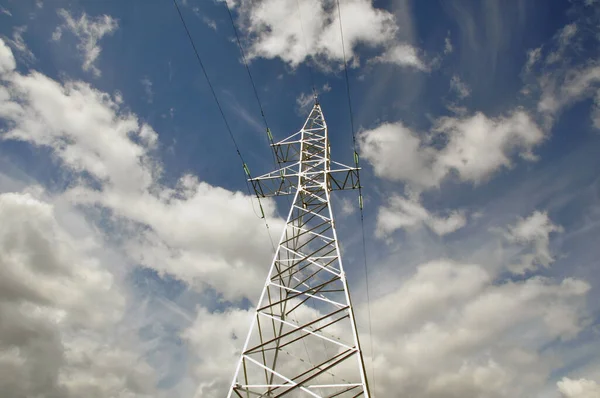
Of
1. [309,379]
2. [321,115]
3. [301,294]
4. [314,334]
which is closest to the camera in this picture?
[309,379]

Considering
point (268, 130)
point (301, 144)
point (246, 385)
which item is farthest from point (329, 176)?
point (246, 385)

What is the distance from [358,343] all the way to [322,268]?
366 cm

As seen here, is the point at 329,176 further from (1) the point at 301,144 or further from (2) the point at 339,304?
(2) the point at 339,304

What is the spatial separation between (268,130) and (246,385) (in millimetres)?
15094

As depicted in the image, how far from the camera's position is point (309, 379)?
29.9 feet

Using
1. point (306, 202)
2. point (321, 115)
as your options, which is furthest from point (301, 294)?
point (321, 115)

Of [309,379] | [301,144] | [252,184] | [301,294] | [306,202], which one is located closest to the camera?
[309,379]

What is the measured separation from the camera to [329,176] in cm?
1803

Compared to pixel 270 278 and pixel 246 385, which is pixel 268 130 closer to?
pixel 270 278

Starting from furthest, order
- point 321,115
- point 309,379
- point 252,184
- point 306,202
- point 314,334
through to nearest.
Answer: point 321,115
point 252,184
point 306,202
point 314,334
point 309,379

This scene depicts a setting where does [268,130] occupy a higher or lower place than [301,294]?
higher

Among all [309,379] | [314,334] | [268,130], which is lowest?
[309,379]

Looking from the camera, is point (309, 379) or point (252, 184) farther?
point (252, 184)

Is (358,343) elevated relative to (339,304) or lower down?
lower down
